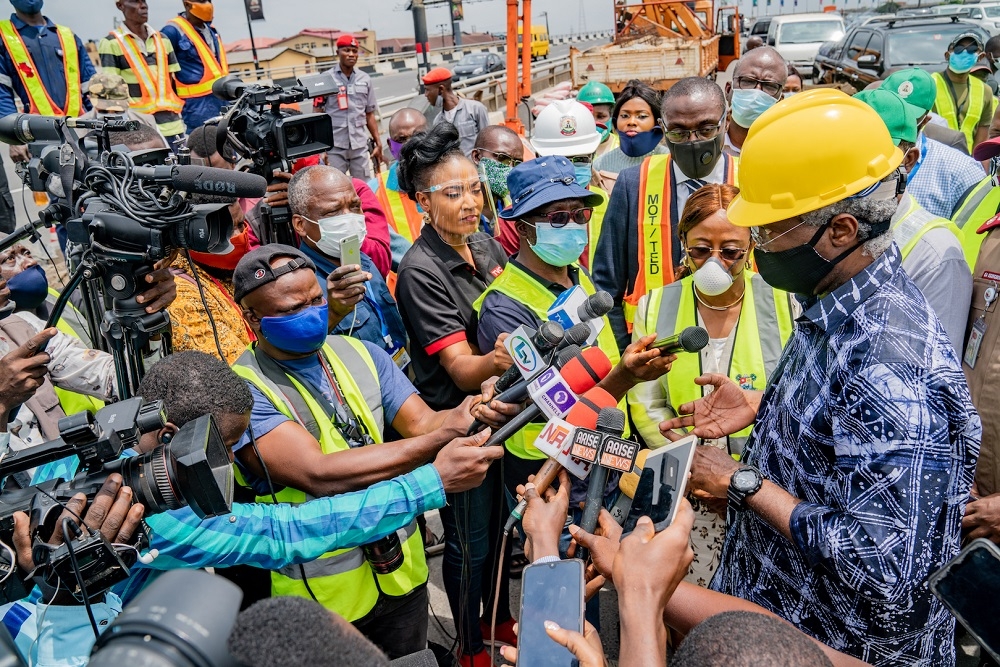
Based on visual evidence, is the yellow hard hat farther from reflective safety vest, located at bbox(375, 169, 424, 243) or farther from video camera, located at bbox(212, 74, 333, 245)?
reflective safety vest, located at bbox(375, 169, 424, 243)

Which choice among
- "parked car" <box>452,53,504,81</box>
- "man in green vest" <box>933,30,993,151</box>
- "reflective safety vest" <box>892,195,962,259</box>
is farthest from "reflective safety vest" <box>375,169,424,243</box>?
"parked car" <box>452,53,504,81</box>

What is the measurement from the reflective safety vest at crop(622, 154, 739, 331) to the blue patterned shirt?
1.64 metres

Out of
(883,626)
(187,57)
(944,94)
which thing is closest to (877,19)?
(944,94)

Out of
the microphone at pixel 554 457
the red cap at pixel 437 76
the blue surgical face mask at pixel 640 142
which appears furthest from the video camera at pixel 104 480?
the red cap at pixel 437 76

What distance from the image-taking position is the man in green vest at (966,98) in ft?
23.3

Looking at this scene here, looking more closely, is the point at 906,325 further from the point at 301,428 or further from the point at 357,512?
the point at 301,428

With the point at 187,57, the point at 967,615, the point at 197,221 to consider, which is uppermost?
the point at 187,57

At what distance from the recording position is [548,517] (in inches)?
68.6

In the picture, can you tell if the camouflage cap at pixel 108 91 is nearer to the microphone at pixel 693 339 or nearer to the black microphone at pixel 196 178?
the black microphone at pixel 196 178

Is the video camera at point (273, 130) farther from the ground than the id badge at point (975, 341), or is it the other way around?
the video camera at point (273, 130)

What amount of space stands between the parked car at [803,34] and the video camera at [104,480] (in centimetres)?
2032

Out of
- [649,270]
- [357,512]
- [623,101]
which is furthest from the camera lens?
[623,101]

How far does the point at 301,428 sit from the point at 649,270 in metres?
1.98

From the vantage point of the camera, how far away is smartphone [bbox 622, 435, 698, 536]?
1716 mm
